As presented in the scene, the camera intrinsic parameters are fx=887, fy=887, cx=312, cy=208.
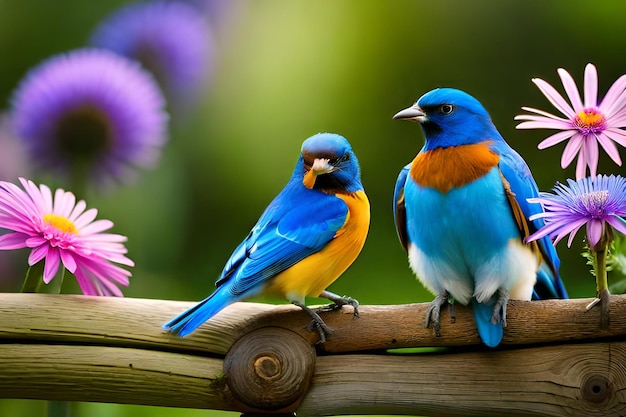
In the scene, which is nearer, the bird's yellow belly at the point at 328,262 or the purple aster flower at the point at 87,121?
the bird's yellow belly at the point at 328,262

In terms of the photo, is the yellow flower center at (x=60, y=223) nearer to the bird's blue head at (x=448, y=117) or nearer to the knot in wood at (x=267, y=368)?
the knot in wood at (x=267, y=368)

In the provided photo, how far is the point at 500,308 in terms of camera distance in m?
0.73

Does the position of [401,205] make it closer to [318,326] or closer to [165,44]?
[318,326]

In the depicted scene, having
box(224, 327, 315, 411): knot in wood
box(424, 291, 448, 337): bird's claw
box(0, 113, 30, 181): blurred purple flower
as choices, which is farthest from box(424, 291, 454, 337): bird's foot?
box(0, 113, 30, 181): blurred purple flower

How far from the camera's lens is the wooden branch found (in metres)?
0.72

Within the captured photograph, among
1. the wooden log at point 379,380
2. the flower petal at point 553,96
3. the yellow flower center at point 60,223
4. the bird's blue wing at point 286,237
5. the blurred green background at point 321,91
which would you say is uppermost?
the blurred green background at point 321,91

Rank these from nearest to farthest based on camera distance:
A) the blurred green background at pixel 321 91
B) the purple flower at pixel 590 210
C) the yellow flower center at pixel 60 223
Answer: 1. the purple flower at pixel 590 210
2. the yellow flower center at pixel 60 223
3. the blurred green background at pixel 321 91

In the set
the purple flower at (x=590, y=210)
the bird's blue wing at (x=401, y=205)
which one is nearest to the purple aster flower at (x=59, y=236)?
the bird's blue wing at (x=401, y=205)

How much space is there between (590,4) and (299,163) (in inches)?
35.5

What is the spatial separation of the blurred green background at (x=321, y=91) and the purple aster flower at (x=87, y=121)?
7.8 inches

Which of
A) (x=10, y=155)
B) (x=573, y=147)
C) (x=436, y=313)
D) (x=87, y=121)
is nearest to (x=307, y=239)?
(x=436, y=313)

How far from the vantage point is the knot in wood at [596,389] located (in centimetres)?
71

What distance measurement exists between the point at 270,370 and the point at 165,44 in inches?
32.3

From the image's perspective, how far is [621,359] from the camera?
711 millimetres
